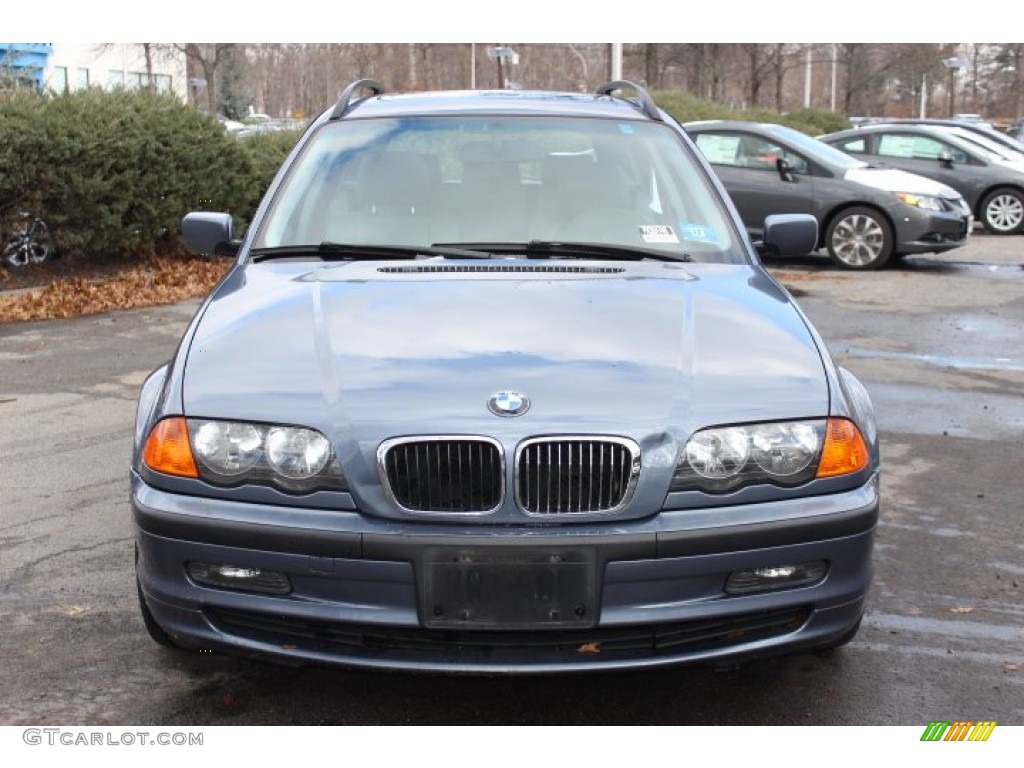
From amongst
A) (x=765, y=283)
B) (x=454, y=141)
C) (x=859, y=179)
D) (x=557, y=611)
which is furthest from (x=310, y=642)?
(x=859, y=179)

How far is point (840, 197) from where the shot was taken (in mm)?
14898

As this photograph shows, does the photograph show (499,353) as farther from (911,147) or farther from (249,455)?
(911,147)

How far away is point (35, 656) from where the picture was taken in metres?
3.91

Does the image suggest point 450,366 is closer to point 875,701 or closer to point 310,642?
point 310,642

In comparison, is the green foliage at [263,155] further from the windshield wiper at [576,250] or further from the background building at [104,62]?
the background building at [104,62]

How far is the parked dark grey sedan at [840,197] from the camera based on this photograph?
14.7 m

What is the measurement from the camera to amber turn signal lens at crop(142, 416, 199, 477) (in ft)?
10.7

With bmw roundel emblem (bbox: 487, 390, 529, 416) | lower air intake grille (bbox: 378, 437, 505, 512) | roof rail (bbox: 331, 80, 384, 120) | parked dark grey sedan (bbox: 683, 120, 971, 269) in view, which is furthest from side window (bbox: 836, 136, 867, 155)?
lower air intake grille (bbox: 378, 437, 505, 512)

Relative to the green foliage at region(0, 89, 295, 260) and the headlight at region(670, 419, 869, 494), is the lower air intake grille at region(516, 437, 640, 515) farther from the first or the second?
the green foliage at region(0, 89, 295, 260)


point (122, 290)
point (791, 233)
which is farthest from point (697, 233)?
point (122, 290)

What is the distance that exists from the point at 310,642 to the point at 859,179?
1282 cm

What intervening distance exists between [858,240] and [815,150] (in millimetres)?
1339

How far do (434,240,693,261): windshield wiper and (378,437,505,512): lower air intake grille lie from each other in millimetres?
1383
